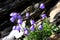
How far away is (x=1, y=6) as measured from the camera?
6172 millimetres

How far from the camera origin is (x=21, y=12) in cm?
554

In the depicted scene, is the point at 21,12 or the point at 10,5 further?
the point at 10,5

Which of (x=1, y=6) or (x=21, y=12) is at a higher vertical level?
(x=1, y=6)

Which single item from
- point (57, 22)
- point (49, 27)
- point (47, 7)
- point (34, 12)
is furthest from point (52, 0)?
point (49, 27)

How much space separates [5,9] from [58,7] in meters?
1.46

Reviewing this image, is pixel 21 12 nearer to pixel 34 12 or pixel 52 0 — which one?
pixel 34 12

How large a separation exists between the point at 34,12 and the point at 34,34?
1.19 metres

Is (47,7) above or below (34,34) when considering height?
above

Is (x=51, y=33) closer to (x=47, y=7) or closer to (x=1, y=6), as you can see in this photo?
(x=47, y=7)

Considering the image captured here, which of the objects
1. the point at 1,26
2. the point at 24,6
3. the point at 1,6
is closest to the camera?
the point at 1,26

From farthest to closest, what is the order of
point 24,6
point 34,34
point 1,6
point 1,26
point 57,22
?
point 1,6, point 24,6, point 1,26, point 57,22, point 34,34

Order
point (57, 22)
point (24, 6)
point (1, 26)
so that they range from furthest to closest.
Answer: point (24, 6) < point (1, 26) < point (57, 22)

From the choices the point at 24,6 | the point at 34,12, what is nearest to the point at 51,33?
the point at 34,12

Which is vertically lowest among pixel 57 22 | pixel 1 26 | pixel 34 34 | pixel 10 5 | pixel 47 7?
pixel 34 34
